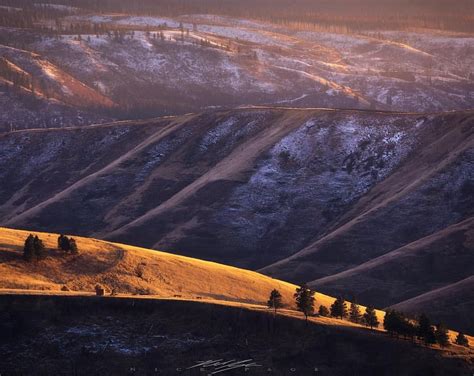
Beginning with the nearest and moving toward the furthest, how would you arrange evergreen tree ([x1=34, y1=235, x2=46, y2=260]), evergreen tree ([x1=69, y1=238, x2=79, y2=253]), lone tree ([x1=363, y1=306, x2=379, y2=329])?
lone tree ([x1=363, y1=306, x2=379, y2=329]), evergreen tree ([x1=34, y1=235, x2=46, y2=260]), evergreen tree ([x1=69, y1=238, x2=79, y2=253])

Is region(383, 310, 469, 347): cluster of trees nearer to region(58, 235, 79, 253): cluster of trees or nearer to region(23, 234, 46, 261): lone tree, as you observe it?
region(58, 235, 79, 253): cluster of trees

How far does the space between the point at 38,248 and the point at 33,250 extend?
607 mm

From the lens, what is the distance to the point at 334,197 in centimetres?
14362

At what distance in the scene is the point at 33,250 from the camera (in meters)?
71.9

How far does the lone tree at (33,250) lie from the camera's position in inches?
2827

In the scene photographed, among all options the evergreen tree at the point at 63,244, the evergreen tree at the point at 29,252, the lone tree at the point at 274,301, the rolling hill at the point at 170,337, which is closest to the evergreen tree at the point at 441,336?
the rolling hill at the point at 170,337

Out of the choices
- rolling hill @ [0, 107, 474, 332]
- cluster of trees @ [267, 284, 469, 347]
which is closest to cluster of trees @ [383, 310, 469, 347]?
cluster of trees @ [267, 284, 469, 347]

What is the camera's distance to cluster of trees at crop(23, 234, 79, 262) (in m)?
71.8

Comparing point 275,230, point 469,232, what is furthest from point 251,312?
point 275,230

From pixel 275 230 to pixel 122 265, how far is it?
66075 mm

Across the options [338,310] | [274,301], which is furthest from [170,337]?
[338,310]

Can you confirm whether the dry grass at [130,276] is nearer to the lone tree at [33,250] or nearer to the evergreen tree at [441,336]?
the lone tree at [33,250]
